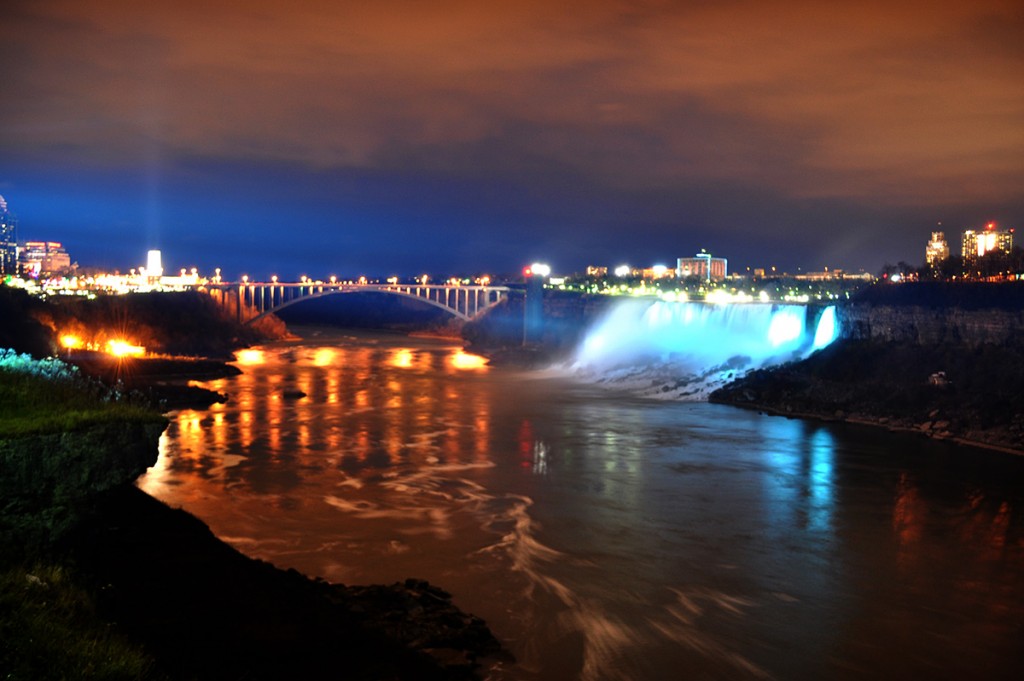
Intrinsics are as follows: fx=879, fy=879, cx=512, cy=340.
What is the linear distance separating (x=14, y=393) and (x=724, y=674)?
8.43 metres

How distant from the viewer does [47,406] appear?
9188mm

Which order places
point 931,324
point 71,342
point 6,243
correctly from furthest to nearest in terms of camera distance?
point 6,243 < point 71,342 < point 931,324

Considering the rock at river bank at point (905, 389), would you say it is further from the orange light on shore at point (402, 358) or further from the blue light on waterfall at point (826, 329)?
the orange light on shore at point (402, 358)

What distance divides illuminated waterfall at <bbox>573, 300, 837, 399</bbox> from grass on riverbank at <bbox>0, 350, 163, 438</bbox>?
28250 millimetres

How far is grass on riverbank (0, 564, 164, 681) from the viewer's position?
6.01 meters

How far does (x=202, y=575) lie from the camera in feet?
30.7

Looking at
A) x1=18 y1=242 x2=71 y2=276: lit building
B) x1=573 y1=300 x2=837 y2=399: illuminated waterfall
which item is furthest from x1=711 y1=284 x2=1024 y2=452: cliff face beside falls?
x1=18 y1=242 x2=71 y2=276: lit building

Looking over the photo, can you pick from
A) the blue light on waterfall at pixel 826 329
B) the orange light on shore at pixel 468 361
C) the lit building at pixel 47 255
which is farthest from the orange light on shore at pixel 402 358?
the lit building at pixel 47 255

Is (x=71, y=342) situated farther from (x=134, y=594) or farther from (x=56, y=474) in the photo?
(x=134, y=594)

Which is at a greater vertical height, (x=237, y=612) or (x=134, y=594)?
(x=134, y=594)

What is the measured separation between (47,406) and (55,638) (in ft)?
11.5

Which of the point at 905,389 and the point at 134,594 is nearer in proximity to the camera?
the point at 134,594


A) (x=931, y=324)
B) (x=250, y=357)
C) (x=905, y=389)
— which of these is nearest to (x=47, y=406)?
(x=905, y=389)

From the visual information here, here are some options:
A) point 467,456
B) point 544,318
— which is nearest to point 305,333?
point 544,318
